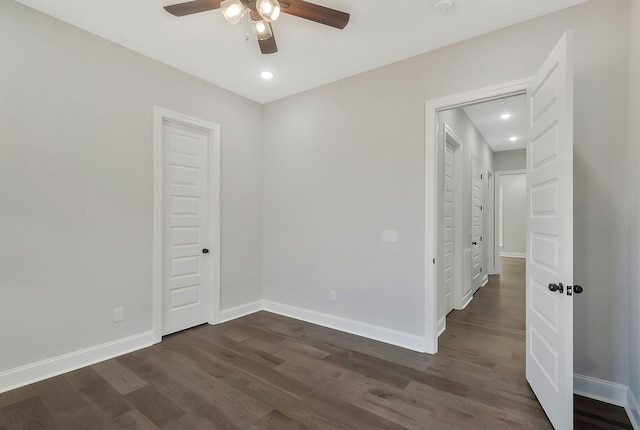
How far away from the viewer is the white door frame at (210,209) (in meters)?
3.06

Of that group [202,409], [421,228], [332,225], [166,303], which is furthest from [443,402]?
[166,303]

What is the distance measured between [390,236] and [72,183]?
298 centimetres

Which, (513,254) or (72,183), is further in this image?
(513,254)

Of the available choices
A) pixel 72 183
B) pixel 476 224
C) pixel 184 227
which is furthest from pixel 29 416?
pixel 476 224

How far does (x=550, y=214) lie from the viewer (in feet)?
6.13

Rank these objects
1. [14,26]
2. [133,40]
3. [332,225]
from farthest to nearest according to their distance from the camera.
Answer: [332,225]
[133,40]
[14,26]

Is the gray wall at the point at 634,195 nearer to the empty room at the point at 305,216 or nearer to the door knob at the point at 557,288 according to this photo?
the empty room at the point at 305,216

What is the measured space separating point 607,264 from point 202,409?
303 cm

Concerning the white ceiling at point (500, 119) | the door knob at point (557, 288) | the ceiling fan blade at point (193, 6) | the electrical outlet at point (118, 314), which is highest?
the white ceiling at point (500, 119)

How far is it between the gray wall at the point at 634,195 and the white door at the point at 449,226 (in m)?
1.87

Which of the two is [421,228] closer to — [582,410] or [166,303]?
[582,410]

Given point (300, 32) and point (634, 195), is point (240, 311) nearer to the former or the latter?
point (300, 32)

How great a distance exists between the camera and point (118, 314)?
281 centimetres

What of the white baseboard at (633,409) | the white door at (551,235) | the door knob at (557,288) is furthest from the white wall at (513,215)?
the door knob at (557,288)
